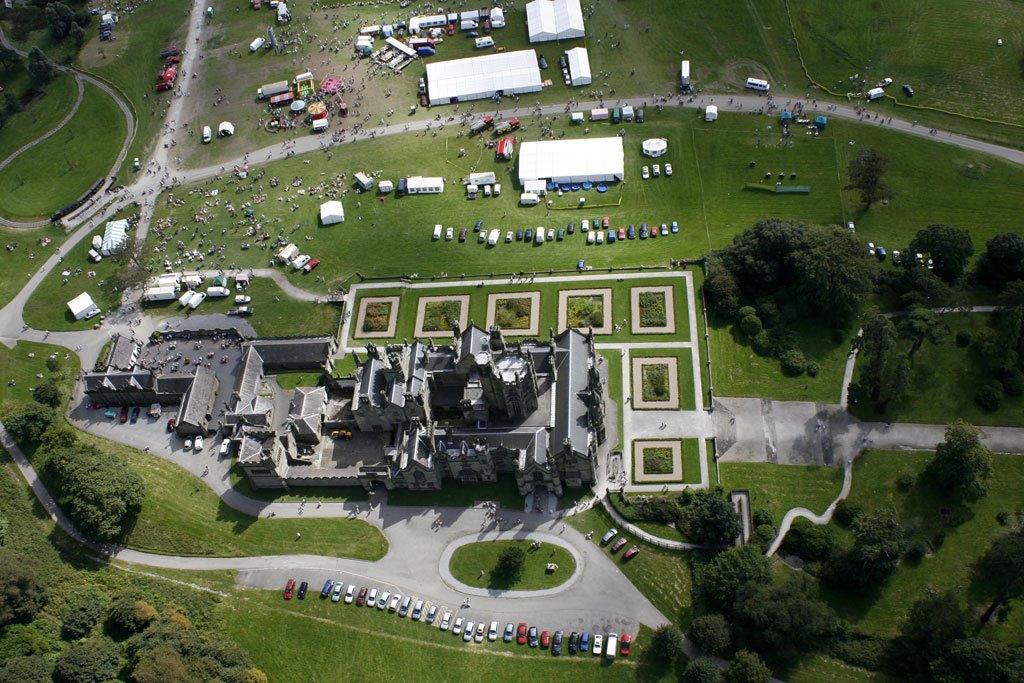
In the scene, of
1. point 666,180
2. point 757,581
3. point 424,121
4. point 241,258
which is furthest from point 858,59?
point 241,258

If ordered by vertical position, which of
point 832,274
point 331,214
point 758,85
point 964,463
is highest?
point 758,85

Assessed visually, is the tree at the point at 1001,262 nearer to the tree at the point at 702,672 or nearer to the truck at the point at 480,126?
the tree at the point at 702,672

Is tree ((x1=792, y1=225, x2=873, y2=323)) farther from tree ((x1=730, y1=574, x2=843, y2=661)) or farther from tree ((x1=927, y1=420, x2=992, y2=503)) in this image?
tree ((x1=730, y1=574, x2=843, y2=661))

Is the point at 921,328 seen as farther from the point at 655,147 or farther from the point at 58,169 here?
the point at 58,169

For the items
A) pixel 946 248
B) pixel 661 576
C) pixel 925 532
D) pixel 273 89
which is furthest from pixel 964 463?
pixel 273 89

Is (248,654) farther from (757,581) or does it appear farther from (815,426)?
(815,426)

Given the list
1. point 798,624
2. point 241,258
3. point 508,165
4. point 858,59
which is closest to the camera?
point 798,624
